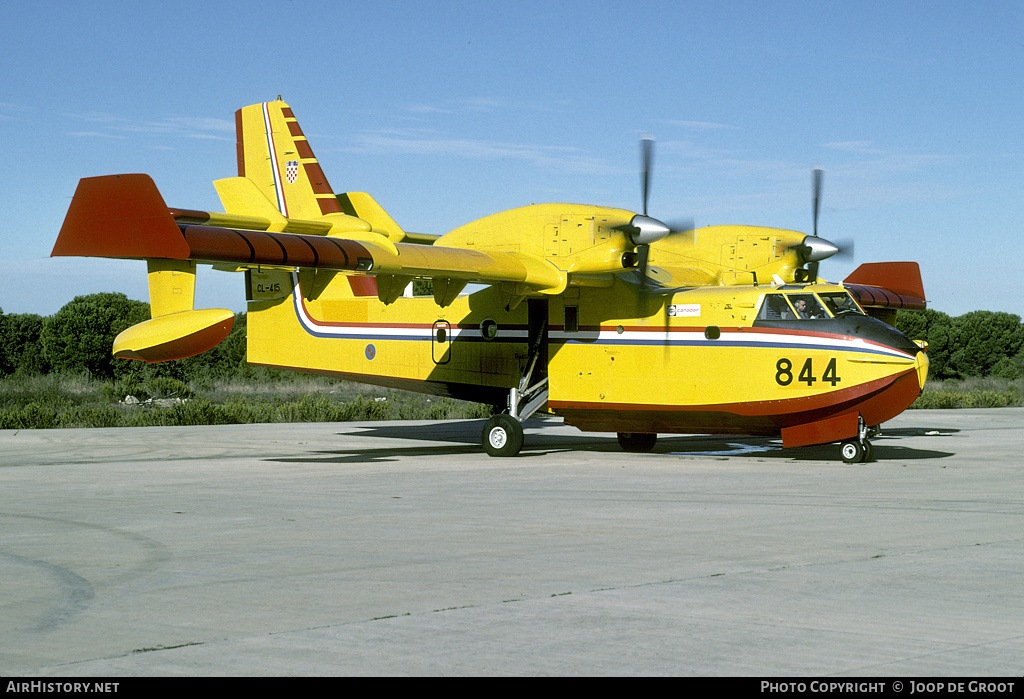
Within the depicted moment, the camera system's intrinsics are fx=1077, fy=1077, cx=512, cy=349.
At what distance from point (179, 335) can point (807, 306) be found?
34.4 ft

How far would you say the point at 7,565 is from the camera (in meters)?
8.32

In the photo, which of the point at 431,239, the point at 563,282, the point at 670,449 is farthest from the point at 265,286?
the point at 670,449

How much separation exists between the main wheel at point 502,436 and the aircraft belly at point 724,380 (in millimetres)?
1171

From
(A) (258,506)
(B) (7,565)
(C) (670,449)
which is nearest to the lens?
(B) (7,565)

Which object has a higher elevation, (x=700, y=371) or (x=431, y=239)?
(x=431, y=239)

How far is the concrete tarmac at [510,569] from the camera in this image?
220 inches

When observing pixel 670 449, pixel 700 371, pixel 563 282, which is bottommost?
pixel 670 449

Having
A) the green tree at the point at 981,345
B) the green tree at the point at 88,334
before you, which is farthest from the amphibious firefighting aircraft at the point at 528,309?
the green tree at the point at 981,345

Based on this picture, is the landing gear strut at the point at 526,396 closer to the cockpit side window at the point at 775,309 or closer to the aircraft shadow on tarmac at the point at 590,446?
the aircraft shadow on tarmac at the point at 590,446

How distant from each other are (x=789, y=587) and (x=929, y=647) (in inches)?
71.5

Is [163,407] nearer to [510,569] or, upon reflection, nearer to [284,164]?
[284,164]

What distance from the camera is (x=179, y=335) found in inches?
626

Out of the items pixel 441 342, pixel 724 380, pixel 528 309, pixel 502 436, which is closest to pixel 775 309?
pixel 724 380
